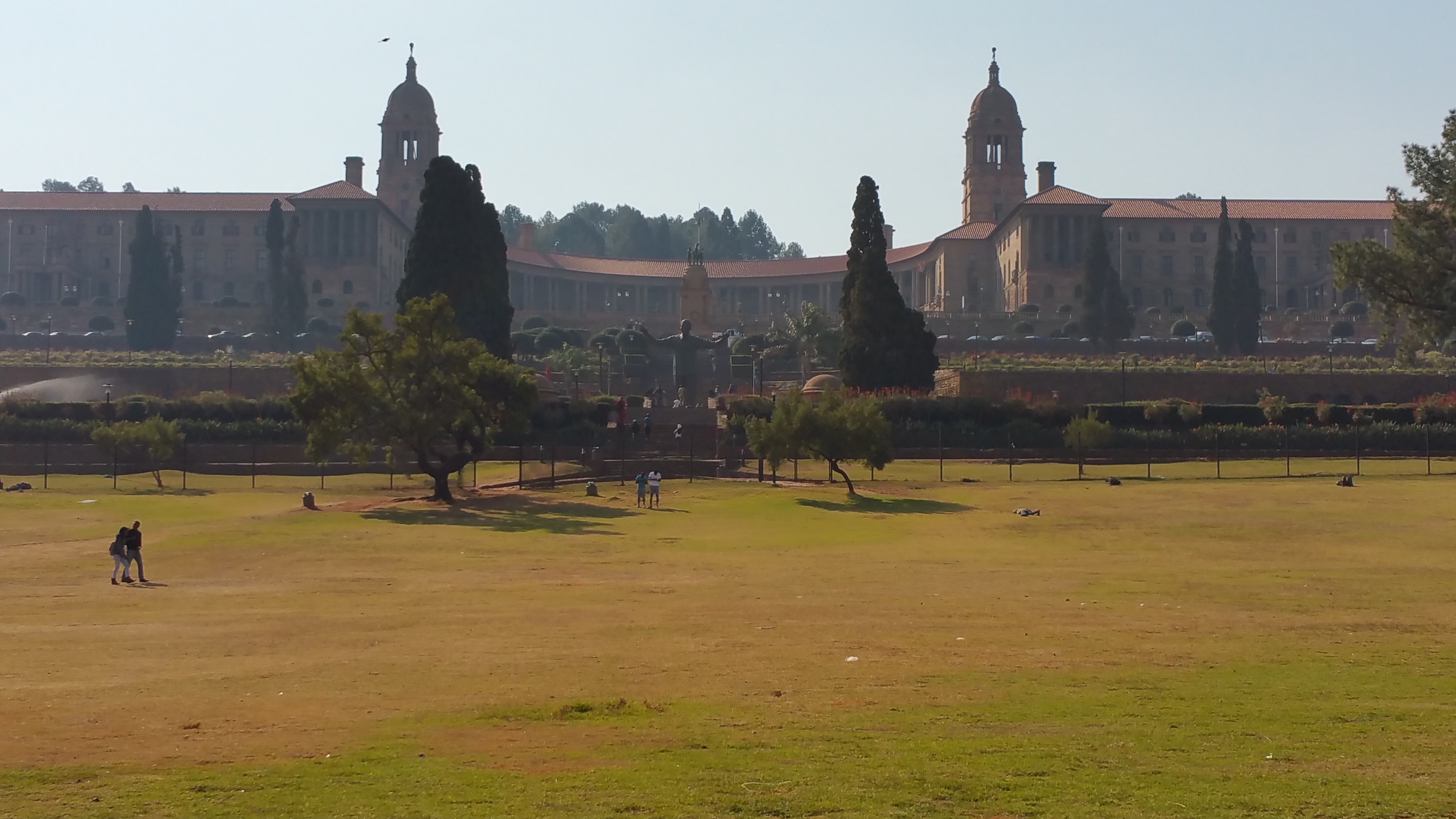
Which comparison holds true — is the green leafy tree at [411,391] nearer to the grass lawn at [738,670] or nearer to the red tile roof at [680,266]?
the grass lawn at [738,670]

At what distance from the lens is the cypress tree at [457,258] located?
2115 inches

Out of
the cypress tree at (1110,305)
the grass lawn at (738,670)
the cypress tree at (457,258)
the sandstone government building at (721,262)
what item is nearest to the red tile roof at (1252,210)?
the sandstone government building at (721,262)

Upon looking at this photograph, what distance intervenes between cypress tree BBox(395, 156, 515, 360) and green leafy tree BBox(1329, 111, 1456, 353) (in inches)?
1140

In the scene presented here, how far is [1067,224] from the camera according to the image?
11075 cm

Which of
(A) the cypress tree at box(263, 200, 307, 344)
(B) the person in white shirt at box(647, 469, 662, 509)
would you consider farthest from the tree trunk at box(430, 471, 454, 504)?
(A) the cypress tree at box(263, 200, 307, 344)

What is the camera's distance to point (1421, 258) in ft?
111

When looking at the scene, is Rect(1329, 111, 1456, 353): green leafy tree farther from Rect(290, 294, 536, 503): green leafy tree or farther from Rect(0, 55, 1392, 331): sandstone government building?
Rect(0, 55, 1392, 331): sandstone government building

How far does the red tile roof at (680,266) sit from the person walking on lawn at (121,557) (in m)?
91.7

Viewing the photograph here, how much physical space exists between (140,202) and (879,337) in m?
80.1

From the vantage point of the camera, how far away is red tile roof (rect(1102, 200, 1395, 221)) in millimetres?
116812

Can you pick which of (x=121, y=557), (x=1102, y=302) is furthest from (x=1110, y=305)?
(x=121, y=557)

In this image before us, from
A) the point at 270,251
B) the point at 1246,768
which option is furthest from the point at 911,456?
the point at 270,251

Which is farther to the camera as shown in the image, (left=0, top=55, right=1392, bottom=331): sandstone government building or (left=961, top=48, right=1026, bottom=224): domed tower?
(left=961, top=48, right=1026, bottom=224): domed tower

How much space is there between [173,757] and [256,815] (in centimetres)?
188
